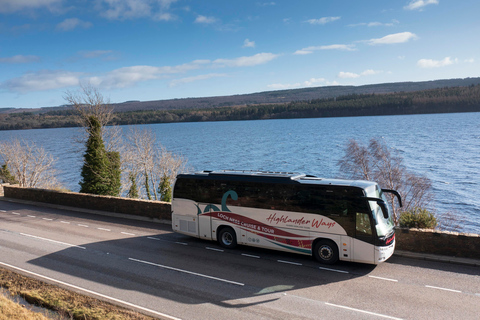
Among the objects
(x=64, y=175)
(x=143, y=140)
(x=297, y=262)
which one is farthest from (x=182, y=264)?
(x=64, y=175)

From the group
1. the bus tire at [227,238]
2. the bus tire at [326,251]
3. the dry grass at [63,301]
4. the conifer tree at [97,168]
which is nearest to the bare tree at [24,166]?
the conifer tree at [97,168]

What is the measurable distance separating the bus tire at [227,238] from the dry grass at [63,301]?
665 centimetres

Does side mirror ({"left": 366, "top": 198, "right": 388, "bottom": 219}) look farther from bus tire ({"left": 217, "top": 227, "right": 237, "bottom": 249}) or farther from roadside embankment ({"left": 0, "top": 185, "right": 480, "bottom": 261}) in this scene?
bus tire ({"left": 217, "top": 227, "right": 237, "bottom": 249})

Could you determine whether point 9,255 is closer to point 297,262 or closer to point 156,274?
point 156,274

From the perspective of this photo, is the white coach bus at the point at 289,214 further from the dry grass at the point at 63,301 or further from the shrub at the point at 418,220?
the dry grass at the point at 63,301

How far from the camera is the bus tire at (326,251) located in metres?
14.5

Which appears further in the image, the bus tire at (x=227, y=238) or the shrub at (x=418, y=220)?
the bus tire at (x=227, y=238)

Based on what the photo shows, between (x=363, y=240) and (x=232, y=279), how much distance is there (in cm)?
511

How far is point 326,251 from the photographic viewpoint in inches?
576

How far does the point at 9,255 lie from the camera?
16844 millimetres

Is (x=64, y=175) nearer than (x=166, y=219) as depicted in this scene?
No

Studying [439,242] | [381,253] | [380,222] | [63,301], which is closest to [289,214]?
[380,222]

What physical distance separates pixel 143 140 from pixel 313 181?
34299 millimetres

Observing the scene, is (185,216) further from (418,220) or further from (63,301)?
(418,220)
